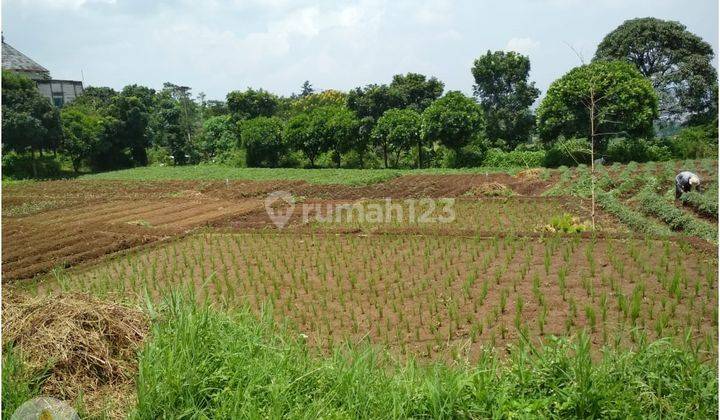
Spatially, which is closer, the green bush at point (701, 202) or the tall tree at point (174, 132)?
the green bush at point (701, 202)

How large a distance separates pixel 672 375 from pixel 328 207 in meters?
12.9

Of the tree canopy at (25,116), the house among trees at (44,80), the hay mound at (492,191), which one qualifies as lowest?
the hay mound at (492,191)

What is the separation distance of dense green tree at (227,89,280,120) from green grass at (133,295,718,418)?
121 feet

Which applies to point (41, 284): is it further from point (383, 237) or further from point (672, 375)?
point (672, 375)

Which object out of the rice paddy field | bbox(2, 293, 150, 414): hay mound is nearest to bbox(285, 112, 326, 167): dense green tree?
the rice paddy field

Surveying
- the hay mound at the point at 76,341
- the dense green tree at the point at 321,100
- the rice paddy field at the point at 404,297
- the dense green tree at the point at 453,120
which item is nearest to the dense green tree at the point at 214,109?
the dense green tree at the point at 321,100

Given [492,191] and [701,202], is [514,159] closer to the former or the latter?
[492,191]

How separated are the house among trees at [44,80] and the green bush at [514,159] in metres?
35.2

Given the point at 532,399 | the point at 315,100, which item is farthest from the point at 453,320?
the point at 315,100

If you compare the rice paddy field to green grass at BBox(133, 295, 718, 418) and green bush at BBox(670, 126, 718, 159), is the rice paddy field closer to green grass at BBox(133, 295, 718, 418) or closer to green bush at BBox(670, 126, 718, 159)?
green grass at BBox(133, 295, 718, 418)

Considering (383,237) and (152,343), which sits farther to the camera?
(383,237)

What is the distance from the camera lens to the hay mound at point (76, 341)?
13.1 ft

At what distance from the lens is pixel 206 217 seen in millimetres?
15469

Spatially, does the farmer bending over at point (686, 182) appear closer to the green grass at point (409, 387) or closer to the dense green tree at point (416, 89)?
the green grass at point (409, 387)
